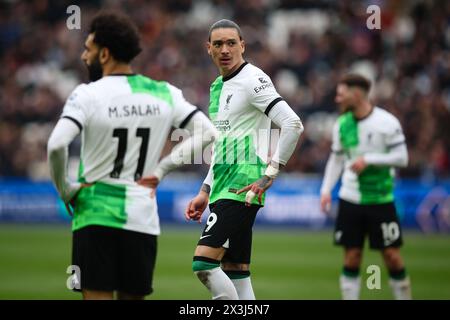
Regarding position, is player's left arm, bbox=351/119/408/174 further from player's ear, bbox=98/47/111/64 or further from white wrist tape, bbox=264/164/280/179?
player's ear, bbox=98/47/111/64

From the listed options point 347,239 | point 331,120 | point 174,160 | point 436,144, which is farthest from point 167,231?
point 174,160

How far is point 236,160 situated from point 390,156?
11.1ft

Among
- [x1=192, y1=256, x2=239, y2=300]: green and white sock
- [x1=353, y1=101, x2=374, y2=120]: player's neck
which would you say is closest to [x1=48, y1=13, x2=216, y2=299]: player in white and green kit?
[x1=192, y1=256, x2=239, y2=300]: green and white sock

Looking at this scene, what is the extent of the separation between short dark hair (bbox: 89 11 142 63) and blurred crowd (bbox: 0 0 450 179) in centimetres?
1408

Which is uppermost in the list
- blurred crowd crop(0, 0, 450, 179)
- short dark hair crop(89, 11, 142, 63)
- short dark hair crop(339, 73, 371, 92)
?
blurred crowd crop(0, 0, 450, 179)

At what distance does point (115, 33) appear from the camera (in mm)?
5188

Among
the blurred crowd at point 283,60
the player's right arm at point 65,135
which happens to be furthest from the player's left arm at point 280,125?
the blurred crowd at point 283,60

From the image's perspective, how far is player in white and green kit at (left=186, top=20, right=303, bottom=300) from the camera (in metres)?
6.37

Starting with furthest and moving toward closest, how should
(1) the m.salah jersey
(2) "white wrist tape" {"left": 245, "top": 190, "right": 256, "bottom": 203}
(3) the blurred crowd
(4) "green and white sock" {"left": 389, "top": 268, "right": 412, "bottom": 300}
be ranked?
(3) the blurred crowd < (4) "green and white sock" {"left": 389, "top": 268, "right": 412, "bottom": 300} < (2) "white wrist tape" {"left": 245, "top": 190, "right": 256, "bottom": 203} < (1) the m.salah jersey

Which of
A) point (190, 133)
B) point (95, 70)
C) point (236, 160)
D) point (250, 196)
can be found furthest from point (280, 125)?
point (95, 70)

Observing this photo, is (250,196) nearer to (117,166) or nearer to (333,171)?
(117,166)

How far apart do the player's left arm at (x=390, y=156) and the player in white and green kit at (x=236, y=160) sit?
2.82 m

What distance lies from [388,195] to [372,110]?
3.44 feet

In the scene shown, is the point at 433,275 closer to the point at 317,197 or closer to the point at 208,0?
the point at 317,197
